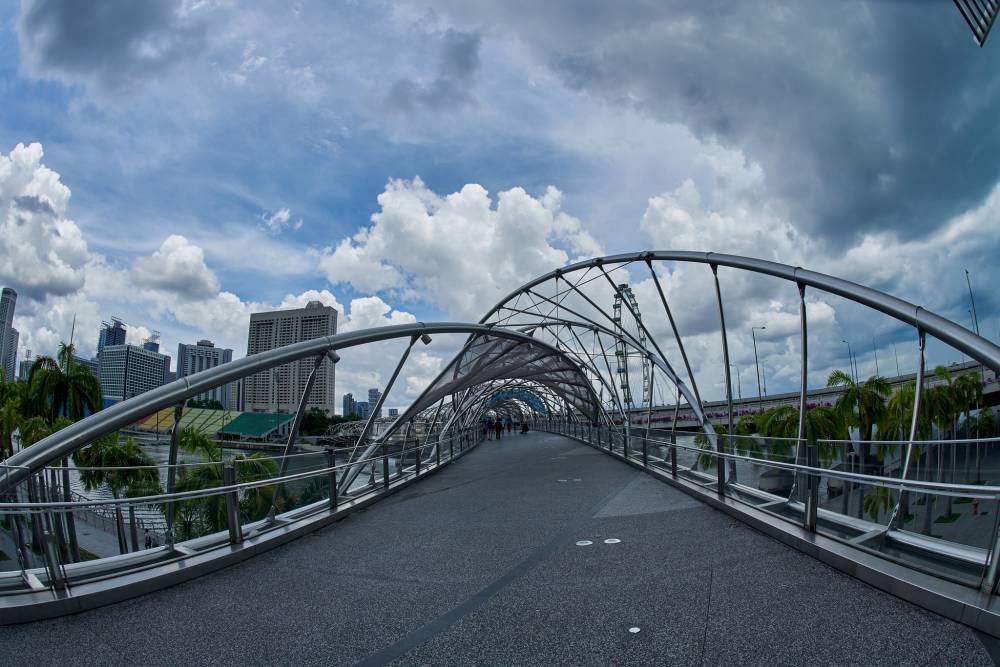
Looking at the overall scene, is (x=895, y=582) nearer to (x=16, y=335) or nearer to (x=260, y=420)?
(x=260, y=420)

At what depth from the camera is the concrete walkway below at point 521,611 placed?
12.6 feet

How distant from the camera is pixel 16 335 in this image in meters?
121

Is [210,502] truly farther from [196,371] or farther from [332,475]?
[196,371]

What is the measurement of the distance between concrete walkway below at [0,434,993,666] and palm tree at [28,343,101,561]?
26.3 metres

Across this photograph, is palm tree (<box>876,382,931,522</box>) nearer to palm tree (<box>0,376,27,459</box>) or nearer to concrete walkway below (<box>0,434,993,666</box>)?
concrete walkway below (<box>0,434,993,666</box>)

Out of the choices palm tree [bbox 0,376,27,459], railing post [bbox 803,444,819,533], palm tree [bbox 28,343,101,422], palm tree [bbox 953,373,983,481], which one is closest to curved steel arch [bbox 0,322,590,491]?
railing post [bbox 803,444,819,533]

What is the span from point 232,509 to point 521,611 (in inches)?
175

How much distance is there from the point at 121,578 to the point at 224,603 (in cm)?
136

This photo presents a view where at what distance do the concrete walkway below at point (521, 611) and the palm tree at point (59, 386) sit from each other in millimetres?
26267

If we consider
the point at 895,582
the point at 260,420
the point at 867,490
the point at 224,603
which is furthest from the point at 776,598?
the point at 260,420

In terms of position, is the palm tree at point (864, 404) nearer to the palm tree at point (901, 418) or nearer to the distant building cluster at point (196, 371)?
the palm tree at point (901, 418)

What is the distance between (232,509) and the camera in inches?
281

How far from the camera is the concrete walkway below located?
12.6 feet

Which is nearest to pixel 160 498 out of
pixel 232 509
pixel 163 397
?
pixel 232 509
